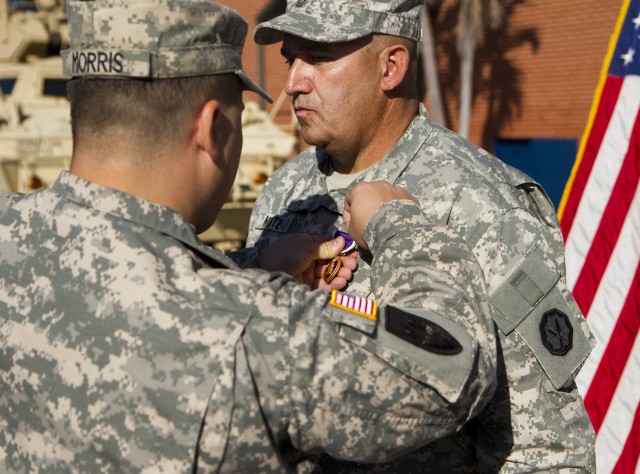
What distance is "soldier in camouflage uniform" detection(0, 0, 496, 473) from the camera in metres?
1.45

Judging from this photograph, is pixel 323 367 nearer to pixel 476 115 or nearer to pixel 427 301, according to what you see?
pixel 427 301

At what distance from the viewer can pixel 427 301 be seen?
156cm

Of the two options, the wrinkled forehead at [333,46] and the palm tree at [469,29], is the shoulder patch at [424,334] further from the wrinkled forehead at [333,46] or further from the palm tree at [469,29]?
the palm tree at [469,29]

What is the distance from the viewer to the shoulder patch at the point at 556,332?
6.80 ft

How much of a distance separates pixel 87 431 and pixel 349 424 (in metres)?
0.43

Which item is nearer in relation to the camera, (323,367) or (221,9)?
(323,367)

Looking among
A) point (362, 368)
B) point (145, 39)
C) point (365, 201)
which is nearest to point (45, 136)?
point (365, 201)

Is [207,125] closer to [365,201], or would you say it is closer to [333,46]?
[365,201]

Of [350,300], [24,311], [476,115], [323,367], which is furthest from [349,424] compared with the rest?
[476,115]

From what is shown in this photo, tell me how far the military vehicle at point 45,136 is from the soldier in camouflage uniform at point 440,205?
6.59 meters

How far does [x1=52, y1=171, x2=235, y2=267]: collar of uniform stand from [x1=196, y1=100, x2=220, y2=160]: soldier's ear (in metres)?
0.14

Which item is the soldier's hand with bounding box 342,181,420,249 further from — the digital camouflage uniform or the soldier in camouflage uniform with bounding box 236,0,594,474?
the digital camouflage uniform

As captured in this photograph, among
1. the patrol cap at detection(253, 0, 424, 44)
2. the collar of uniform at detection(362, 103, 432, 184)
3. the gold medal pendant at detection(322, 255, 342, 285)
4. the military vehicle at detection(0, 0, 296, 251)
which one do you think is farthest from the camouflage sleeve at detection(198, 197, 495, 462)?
the military vehicle at detection(0, 0, 296, 251)

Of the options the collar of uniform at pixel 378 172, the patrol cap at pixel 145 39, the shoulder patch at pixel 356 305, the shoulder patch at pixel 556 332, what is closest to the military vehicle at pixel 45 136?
the collar of uniform at pixel 378 172
